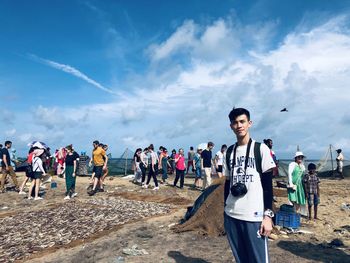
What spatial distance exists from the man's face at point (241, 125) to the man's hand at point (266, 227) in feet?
3.49

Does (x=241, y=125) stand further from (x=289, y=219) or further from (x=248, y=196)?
(x=289, y=219)

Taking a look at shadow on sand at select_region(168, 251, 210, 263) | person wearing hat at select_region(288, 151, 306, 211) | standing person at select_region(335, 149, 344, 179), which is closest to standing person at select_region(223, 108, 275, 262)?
shadow on sand at select_region(168, 251, 210, 263)

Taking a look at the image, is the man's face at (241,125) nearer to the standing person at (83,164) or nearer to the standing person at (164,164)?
the standing person at (164,164)

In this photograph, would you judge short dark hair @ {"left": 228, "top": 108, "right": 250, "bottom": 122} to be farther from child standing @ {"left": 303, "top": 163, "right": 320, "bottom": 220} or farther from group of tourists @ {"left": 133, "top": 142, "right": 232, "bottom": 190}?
group of tourists @ {"left": 133, "top": 142, "right": 232, "bottom": 190}

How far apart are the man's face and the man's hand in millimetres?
1065

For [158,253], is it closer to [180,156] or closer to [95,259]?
[95,259]

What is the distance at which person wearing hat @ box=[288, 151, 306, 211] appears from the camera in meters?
9.80

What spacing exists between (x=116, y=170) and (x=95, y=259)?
22.0m

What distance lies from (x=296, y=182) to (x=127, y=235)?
214 inches

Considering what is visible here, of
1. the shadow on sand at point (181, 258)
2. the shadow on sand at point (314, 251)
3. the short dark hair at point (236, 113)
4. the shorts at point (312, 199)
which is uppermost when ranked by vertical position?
the short dark hair at point (236, 113)

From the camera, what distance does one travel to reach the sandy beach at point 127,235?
7.23 metres

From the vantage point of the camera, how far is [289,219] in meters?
8.73

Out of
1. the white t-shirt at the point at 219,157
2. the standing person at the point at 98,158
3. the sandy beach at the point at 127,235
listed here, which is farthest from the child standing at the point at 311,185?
the standing person at the point at 98,158

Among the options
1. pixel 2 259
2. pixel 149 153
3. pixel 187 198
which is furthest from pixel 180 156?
pixel 2 259
